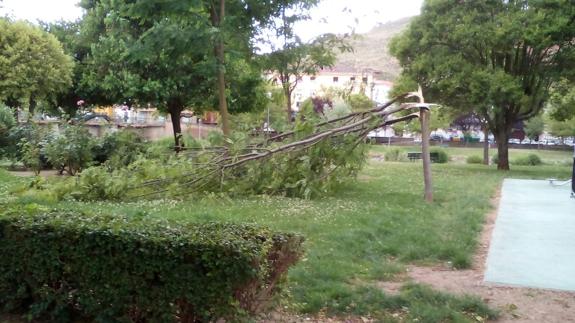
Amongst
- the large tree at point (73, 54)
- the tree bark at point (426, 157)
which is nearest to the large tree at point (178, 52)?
the large tree at point (73, 54)

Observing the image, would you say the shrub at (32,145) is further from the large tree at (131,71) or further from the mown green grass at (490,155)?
the mown green grass at (490,155)

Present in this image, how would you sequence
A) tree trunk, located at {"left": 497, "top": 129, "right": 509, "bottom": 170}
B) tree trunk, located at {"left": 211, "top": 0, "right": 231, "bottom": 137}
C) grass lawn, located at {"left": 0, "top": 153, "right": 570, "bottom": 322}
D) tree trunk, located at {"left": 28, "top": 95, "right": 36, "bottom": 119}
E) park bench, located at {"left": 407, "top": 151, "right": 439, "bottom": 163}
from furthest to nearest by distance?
park bench, located at {"left": 407, "top": 151, "right": 439, "bottom": 163} → tree trunk, located at {"left": 28, "top": 95, "right": 36, "bottom": 119} → tree trunk, located at {"left": 497, "top": 129, "right": 509, "bottom": 170} → tree trunk, located at {"left": 211, "top": 0, "right": 231, "bottom": 137} → grass lawn, located at {"left": 0, "top": 153, "right": 570, "bottom": 322}

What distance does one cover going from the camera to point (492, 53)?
849 inches

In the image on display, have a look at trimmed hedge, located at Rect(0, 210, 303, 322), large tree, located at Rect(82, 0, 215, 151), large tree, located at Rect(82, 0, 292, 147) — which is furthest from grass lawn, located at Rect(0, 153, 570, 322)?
large tree, located at Rect(82, 0, 215, 151)

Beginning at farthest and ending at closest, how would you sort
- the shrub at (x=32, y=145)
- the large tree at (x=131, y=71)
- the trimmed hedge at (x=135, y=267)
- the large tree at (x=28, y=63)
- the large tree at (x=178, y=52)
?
1. the large tree at (x=28, y=63)
2. the large tree at (x=131, y=71)
3. the shrub at (x=32, y=145)
4. the large tree at (x=178, y=52)
5. the trimmed hedge at (x=135, y=267)

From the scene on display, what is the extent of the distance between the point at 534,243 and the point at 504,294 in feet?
8.53

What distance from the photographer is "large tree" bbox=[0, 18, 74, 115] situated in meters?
22.8

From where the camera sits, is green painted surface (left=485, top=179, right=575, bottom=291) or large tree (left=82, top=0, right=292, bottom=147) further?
large tree (left=82, top=0, right=292, bottom=147)

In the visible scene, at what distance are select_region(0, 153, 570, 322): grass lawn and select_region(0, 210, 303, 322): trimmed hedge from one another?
95 cm

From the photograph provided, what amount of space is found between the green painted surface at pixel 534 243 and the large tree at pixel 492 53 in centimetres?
823

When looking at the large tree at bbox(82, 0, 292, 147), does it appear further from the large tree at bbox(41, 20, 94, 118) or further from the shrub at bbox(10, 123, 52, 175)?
the shrub at bbox(10, 123, 52, 175)

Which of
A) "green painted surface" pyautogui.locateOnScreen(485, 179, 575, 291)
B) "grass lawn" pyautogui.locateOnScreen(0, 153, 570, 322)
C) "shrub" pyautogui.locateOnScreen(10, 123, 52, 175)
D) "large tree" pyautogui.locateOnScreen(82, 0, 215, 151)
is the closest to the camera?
"grass lawn" pyautogui.locateOnScreen(0, 153, 570, 322)

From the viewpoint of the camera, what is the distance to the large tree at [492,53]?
63.9 feet

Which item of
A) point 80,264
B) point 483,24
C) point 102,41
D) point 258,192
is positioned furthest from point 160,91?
point 80,264
